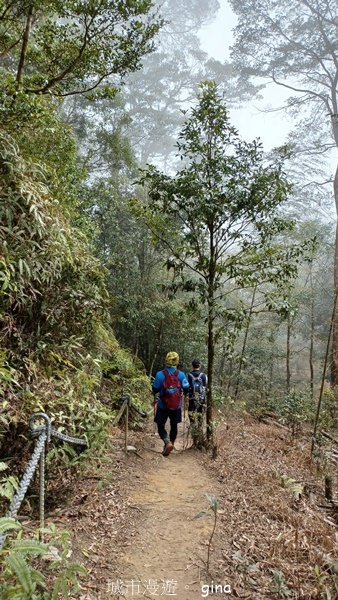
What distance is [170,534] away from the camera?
127 inches

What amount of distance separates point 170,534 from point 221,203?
4.28 m

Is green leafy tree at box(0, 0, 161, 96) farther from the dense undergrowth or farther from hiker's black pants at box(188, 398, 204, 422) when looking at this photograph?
hiker's black pants at box(188, 398, 204, 422)

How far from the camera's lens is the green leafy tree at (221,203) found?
532 centimetres

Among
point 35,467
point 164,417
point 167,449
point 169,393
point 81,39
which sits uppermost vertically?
point 81,39

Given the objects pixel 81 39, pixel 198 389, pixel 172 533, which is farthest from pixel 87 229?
pixel 172 533

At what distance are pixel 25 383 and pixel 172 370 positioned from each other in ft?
9.66

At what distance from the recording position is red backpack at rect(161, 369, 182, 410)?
5691 mm

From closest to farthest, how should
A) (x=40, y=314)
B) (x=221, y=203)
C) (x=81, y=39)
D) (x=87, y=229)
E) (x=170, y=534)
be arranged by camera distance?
(x=170, y=534) < (x=40, y=314) < (x=81, y=39) < (x=221, y=203) < (x=87, y=229)

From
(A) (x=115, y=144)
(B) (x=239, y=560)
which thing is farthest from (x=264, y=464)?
(A) (x=115, y=144)

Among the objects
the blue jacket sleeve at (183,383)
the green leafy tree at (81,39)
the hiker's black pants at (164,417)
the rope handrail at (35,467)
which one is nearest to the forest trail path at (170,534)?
the hiker's black pants at (164,417)

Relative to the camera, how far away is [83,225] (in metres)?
7.80

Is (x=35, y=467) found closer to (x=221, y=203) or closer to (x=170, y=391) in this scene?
(x=170, y=391)

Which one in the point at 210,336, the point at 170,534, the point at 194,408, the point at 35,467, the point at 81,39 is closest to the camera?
the point at 35,467

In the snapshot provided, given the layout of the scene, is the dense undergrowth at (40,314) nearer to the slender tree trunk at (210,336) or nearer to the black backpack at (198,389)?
the slender tree trunk at (210,336)
